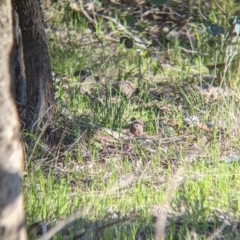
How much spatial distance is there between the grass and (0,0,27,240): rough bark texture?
781 millimetres

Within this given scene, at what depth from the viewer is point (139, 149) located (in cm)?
518

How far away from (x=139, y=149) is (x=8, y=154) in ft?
8.78

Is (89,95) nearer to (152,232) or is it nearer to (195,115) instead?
(195,115)

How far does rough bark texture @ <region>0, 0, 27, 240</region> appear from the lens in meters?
2.55

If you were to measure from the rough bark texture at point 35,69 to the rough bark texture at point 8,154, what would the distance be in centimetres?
251

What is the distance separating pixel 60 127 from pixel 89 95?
0.86 meters

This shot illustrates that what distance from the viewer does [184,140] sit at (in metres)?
5.50

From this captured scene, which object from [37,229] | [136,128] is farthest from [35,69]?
[37,229]

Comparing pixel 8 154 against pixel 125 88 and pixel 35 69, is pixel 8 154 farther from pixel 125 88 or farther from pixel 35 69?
pixel 125 88

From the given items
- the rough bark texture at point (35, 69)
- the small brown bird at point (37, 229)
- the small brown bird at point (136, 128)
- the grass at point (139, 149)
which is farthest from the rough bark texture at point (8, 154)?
the small brown bird at point (136, 128)

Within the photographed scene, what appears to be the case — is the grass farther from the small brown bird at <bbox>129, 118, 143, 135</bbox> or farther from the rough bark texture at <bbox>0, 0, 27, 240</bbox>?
the rough bark texture at <bbox>0, 0, 27, 240</bbox>

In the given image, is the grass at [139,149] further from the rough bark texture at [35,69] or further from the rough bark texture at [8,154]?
the rough bark texture at [8,154]

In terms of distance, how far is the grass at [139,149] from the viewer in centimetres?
398

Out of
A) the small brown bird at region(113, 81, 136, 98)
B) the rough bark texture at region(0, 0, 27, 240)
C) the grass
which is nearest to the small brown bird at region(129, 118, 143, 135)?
the grass
